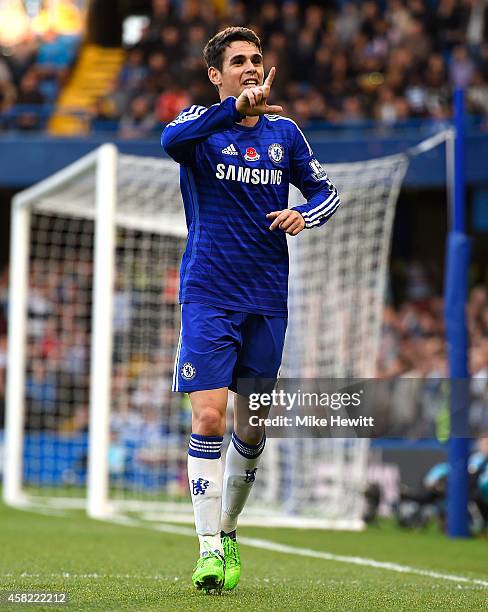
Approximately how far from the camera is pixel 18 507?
12.0 m

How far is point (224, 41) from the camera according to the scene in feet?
16.8

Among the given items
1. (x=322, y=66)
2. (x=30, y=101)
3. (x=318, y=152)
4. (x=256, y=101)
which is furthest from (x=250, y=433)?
(x=30, y=101)

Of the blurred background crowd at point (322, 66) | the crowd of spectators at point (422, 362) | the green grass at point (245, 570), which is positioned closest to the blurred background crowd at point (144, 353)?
the crowd of spectators at point (422, 362)

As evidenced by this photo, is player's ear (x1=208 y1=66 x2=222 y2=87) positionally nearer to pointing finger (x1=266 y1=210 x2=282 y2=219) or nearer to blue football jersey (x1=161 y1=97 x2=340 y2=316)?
blue football jersey (x1=161 y1=97 x2=340 y2=316)

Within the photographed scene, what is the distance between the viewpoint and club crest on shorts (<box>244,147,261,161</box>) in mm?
5129

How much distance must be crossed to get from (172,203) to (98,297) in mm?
1616

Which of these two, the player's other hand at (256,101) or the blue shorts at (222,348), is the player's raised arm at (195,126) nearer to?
the player's other hand at (256,101)

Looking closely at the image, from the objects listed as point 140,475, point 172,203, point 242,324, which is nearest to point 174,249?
point 172,203

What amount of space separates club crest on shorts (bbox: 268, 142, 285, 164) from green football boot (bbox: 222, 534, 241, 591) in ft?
5.07

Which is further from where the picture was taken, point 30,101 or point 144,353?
point 30,101

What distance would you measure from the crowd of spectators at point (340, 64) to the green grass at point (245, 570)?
9.34 metres

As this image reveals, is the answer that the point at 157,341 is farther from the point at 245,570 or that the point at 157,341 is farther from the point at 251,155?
the point at 251,155

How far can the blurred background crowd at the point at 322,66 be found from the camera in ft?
59.0

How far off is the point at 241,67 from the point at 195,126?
333 millimetres
